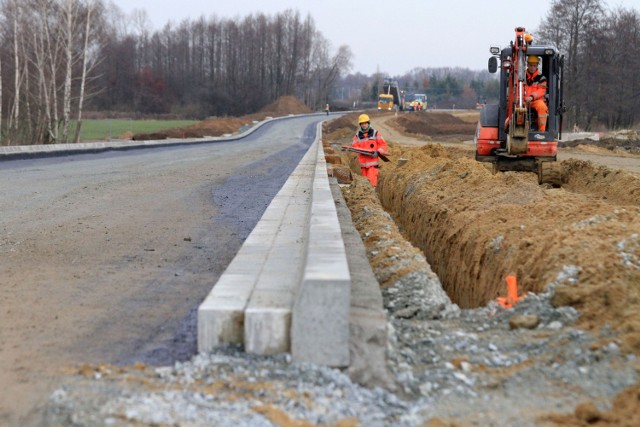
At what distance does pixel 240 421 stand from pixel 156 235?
20.0 ft

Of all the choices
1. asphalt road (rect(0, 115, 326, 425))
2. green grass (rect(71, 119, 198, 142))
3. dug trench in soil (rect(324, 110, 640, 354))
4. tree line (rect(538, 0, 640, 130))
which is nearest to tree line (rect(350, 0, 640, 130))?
tree line (rect(538, 0, 640, 130))

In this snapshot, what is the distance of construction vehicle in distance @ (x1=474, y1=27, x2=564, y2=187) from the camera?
51.7ft

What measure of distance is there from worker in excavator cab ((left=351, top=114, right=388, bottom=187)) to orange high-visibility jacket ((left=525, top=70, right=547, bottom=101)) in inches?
136

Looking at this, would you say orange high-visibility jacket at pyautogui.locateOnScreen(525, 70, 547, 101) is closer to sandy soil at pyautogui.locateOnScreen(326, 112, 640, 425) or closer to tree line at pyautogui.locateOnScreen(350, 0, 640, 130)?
sandy soil at pyautogui.locateOnScreen(326, 112, 640, 425)

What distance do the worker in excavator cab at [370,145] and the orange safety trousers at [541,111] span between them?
11.1ft

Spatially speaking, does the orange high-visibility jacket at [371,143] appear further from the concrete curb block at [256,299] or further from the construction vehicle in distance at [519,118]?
the concrete curb block at [256,299]

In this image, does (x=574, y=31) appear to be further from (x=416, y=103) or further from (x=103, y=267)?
(x=103, y=267)

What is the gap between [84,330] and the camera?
5547 millimetres

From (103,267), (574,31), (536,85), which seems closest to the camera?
(103,267)

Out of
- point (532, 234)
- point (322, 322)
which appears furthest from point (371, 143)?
point (322, 322)

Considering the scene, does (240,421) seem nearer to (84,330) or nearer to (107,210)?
(84,330)

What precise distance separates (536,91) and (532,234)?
8.77 meters

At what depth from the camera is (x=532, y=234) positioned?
8242 millimetres

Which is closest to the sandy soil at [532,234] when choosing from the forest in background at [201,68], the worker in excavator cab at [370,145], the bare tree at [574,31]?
the worker in excavator cab at [370,145]
